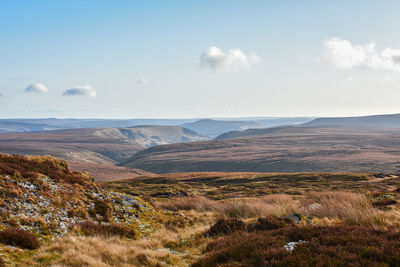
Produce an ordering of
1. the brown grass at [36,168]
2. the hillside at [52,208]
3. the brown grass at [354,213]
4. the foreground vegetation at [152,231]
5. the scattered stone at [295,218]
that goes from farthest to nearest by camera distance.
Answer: the brown grass at [36,168], the scattered stone at [295,218], the brown grass at [354,213], the hillside at [52,208], the foreground vegetation at [152,231]

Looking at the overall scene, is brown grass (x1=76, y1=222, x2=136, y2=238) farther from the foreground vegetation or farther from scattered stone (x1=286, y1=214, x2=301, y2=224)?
scattered stone (x1=286, y1=214, x2=301, y2=224)

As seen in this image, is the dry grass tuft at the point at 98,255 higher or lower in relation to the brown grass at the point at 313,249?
lower

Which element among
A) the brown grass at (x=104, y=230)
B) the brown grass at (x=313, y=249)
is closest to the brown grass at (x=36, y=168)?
the brown grass at (x=104, y=230)

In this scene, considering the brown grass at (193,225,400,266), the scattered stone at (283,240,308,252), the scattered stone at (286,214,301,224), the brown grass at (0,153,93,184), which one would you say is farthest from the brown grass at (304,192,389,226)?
the brown grass at (0,153,93,184)

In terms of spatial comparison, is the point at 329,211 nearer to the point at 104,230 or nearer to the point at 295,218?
the point at 295,218

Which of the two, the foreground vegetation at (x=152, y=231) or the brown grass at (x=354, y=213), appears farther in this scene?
the brown grass at (x=354, y=213)

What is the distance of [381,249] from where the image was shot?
6.78 m

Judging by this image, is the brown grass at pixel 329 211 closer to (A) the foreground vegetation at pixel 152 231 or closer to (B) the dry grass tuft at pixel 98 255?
(A) the foreground vegetation at pixel 152 231

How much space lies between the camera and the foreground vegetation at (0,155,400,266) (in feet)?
24.2

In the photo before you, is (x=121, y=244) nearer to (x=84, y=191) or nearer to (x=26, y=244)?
(x=26, y=244)

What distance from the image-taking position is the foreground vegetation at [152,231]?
24.2 feet

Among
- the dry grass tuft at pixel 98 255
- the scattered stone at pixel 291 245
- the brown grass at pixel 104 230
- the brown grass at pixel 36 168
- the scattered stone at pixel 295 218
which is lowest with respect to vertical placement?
the brown grass at pixel 104 230

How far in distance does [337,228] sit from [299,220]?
3218 mm

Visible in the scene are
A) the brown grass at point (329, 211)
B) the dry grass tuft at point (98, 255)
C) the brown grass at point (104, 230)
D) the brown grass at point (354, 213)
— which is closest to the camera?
the dry grass tuft at point (98, 255)
